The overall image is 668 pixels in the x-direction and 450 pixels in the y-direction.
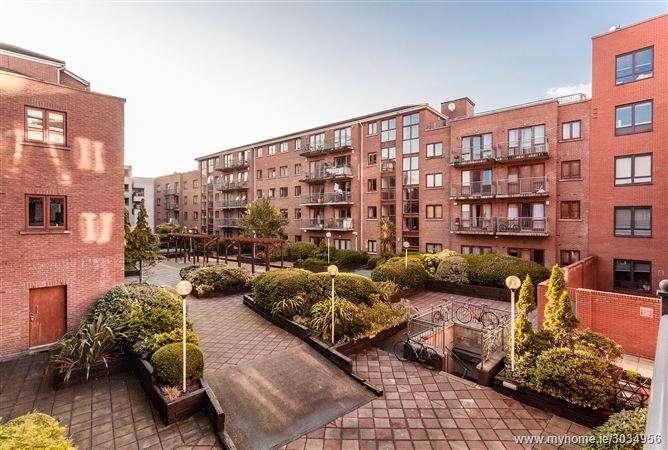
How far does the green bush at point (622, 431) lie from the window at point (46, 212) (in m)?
14.9

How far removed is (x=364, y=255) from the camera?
30328mm

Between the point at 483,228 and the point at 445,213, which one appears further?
the point at 445,213

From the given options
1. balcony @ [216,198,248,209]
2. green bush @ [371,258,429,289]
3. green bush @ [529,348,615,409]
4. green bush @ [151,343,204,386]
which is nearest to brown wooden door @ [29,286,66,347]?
green bush @ [151,343,204,386]

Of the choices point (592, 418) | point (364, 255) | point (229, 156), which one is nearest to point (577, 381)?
point (592, 418)

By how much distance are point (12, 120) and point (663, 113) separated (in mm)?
29494

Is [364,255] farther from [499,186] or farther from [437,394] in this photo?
[437,394]

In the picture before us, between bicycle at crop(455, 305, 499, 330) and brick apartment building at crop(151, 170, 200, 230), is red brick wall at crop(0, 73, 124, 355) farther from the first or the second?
brick apartment building at crop(151, 170, 200, 230)

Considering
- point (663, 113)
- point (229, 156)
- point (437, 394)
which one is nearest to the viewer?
point (437, 394)

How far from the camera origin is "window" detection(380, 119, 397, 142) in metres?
30.2

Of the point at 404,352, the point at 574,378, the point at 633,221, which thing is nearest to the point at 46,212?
the point at 404,352

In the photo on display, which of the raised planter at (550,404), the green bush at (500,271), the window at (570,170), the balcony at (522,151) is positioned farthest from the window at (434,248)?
the raised planter at (550,404)

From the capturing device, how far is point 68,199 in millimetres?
10820

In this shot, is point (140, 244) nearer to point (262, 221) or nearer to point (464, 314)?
point (262, 221)

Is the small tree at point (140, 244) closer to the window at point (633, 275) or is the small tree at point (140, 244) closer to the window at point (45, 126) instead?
the window at point (45, 126)
